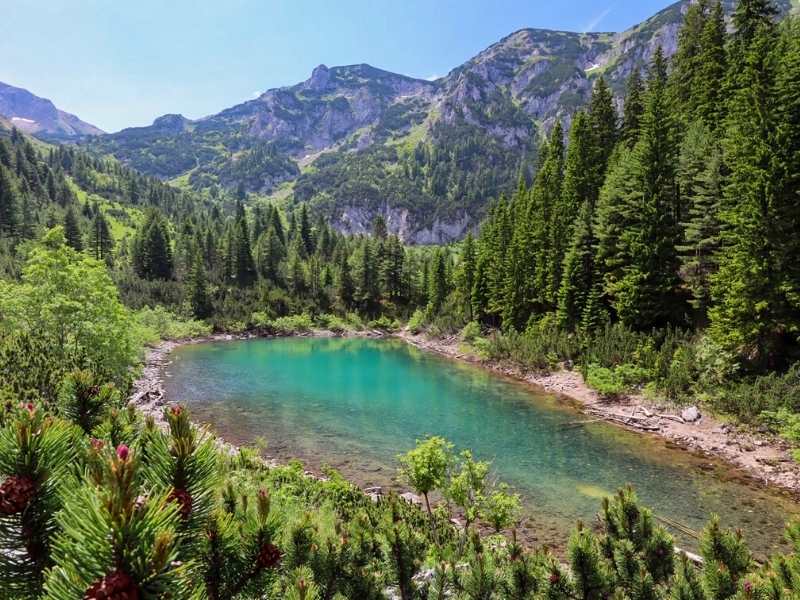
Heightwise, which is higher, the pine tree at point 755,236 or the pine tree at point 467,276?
the pine tree at point 755,236

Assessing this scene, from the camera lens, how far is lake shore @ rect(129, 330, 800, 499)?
18.3 metres

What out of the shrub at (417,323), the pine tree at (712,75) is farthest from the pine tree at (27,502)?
the shrub at (417,323)

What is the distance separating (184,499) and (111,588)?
0.69 meters

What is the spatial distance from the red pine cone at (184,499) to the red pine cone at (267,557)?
689 millimetres

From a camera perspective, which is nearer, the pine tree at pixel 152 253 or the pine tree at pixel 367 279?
the pine tree at pixel 367 279

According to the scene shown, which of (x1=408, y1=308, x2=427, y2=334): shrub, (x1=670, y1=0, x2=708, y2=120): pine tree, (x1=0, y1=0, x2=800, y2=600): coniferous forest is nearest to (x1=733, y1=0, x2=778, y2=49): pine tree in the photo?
(x1=0, y1=0, x2=800, y2=600): coniferous forest

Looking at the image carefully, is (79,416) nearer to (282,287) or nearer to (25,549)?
(25,549)

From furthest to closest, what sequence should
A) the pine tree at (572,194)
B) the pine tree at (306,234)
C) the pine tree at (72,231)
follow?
the pine tree at (306,234)
the pine tree at (72,231)
the pine tree at (572,194)

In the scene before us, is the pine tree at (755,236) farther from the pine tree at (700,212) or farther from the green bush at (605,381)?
the green bush at (605,381)

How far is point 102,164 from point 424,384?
586 ft

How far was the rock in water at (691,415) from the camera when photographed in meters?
22.8

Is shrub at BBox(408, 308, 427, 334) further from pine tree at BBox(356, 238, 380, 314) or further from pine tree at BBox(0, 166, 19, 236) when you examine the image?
pine tree at BBox(0, 166, 19, 236)

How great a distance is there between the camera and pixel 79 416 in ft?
11.3

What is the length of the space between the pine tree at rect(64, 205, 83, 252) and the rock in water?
92.0m
